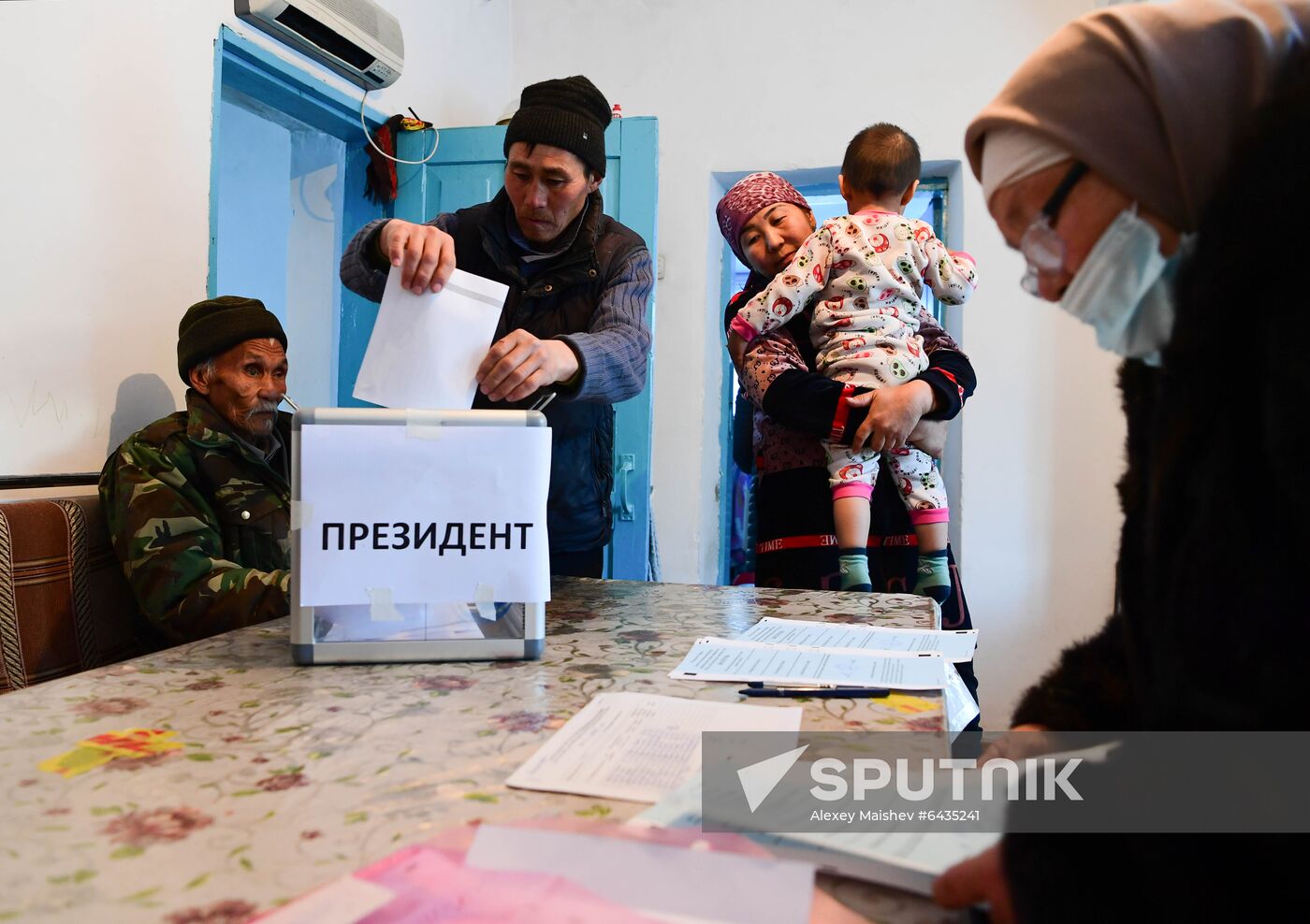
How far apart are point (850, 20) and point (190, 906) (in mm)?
3523

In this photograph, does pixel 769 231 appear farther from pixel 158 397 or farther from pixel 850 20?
pixel 850 20

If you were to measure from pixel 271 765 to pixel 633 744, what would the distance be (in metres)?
0.28

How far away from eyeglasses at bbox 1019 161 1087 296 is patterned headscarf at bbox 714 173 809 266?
1.54 meters

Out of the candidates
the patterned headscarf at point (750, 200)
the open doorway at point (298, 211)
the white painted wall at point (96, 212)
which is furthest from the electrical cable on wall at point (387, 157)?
the patterned headscarf at point (750, 200)

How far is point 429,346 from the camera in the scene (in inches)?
42.5

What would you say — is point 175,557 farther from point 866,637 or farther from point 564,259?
point 866,637

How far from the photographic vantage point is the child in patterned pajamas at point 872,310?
1.78 m

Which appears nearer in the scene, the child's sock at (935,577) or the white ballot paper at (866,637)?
the white ballot paper at (866,637)

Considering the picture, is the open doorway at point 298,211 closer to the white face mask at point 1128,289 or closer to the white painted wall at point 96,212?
the white painted wall at point 96,212

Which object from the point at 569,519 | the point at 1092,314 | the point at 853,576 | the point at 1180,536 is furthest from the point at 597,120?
the point at 1180,536

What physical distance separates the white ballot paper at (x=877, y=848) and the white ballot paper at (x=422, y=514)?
1.51 feet

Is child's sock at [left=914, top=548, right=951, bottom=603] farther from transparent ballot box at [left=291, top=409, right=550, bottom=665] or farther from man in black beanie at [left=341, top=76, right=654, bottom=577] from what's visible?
transparent ballot box at [left=291, top=409, right=550, bottom=665]

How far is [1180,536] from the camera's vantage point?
47 centimetres

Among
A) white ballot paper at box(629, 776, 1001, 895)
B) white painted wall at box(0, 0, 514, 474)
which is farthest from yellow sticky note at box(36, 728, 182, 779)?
white painted wall at box(0, 0, 514, 474)
